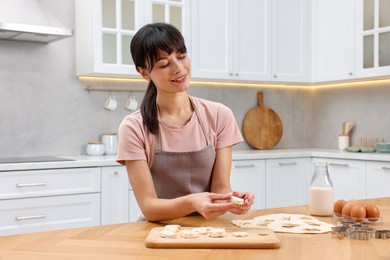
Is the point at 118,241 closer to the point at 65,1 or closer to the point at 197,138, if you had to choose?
the point at 197,138

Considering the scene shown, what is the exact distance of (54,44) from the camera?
12.9 ft

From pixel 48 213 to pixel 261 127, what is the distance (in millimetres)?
2195

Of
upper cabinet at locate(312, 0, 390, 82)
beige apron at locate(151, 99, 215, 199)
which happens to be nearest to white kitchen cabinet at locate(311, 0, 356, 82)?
upper cabinet at locate(312, 0, 390, 82)

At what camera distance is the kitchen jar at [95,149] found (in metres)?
3.87

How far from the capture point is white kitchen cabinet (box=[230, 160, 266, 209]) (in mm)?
4051

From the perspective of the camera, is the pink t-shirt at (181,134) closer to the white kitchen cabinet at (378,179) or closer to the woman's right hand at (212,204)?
the woman's right hand at (212,204)

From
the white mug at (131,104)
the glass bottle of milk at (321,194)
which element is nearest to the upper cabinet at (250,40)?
the white mug at (131,104)

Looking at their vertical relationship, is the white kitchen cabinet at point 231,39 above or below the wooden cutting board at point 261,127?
above

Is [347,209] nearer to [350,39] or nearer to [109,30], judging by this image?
[109,30]

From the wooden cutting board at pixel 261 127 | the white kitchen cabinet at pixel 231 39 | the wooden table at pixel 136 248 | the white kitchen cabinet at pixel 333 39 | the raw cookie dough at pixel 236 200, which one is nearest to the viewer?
the wooden table at pixel 136 248

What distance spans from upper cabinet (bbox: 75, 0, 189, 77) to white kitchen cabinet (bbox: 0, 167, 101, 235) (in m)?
0.79

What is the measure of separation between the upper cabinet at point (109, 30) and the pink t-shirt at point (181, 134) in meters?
1.80

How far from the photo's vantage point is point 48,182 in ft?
10.7

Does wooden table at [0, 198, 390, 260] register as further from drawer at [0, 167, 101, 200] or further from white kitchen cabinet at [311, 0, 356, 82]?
white kitchen cabinet at [311, 0, 356, 82]
